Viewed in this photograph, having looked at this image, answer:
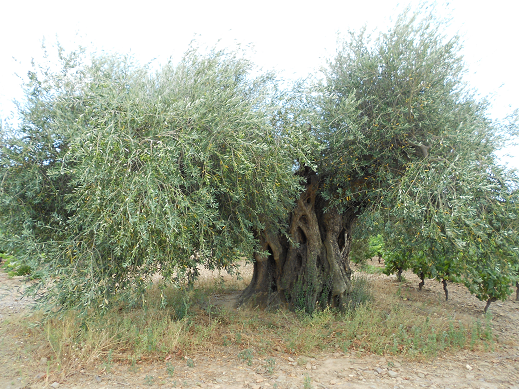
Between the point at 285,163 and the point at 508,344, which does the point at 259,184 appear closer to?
the point at 285,163

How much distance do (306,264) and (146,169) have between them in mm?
5323

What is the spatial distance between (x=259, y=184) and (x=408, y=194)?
246 cm

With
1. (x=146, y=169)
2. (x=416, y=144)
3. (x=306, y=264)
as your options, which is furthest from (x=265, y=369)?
(x=416, y=144)

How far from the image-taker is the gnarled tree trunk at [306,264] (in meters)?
8.50

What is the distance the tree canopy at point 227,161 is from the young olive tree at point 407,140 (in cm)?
4

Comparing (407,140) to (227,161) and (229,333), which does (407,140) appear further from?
(229,333)

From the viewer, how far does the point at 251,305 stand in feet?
29.1

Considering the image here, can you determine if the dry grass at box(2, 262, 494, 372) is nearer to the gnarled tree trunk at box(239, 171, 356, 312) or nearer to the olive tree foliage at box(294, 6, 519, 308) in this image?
the gnarled tree trunk at box(239, 171, 356, 312)

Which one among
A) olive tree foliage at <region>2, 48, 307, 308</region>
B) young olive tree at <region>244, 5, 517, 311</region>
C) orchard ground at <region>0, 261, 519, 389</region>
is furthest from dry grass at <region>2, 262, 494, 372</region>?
young olive tree at <region>244, 5, 517, 311</region>

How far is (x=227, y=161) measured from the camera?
516 cm

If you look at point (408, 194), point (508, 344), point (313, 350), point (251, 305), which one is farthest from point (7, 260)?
point (508, 344)

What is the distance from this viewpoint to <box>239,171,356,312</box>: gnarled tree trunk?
850 centimetres

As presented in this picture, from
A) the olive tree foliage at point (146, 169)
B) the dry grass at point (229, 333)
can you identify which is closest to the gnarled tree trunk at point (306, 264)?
the dry grass at point (229, 333)

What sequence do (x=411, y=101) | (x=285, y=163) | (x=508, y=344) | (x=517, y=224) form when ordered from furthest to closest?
(x=508, y=344) < (x=411, y=101) < (x=517, y=224) < (x=285, y=163)
